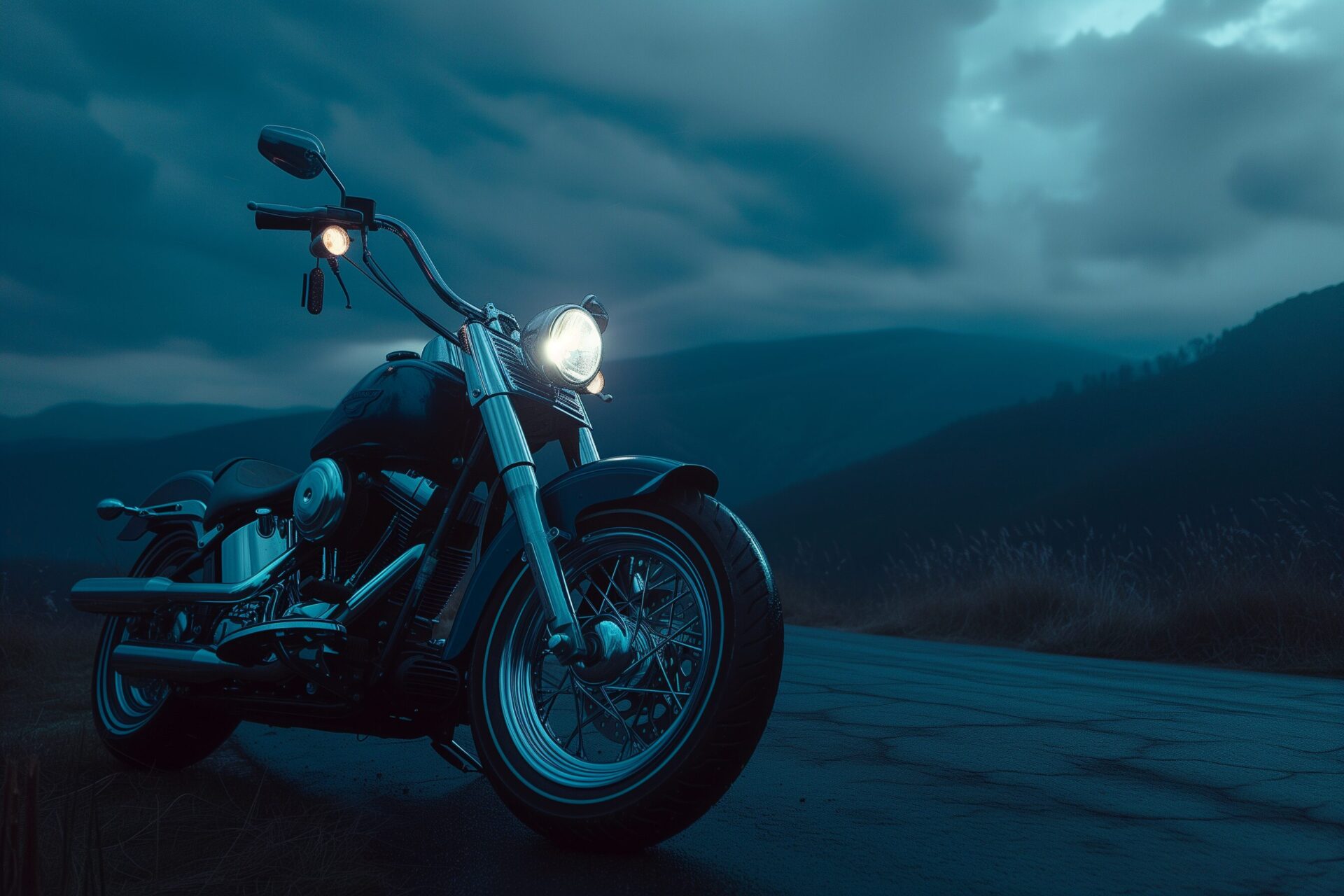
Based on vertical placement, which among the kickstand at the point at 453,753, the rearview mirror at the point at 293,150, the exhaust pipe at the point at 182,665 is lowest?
the kickstand at the point at 453,753

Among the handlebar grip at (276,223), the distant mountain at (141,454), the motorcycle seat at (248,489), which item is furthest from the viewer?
the distant mountain at (141,454)

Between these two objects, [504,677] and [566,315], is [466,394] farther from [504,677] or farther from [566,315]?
[504,677]

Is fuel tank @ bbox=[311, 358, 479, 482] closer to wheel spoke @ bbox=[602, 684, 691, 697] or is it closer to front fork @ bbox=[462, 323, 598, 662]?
front fork @ bbox=[462, 323, 598, 662]

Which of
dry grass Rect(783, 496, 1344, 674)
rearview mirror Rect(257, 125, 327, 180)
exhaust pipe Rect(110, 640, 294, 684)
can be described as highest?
rearview mirror Rect(257, 125, 327, 180)

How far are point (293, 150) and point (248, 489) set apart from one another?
42.0 inches

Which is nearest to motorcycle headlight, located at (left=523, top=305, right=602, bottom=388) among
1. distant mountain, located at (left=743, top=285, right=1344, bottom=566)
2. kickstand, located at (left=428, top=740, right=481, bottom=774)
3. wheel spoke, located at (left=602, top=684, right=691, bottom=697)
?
wheel spoke, located at (left=602, top=684, right=691, bottom=697)

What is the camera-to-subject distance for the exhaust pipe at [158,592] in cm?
274

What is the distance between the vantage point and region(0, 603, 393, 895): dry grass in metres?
1.68

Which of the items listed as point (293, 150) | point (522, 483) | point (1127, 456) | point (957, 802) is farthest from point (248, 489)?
point (1127, 456)

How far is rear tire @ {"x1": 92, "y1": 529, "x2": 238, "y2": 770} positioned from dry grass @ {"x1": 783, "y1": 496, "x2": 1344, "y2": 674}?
6.37 metres

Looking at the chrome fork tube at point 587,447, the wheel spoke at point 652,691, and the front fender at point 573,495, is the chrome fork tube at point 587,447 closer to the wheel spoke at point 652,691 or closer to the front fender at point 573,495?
the front fender at point 573,495

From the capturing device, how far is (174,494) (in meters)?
3.50

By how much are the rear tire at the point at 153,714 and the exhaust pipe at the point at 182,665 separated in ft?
0.62

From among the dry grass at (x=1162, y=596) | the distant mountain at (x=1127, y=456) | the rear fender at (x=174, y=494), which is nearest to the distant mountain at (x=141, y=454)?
the distant mountain at (x=1127, y=456)
